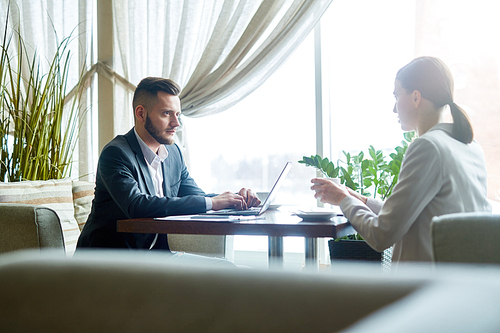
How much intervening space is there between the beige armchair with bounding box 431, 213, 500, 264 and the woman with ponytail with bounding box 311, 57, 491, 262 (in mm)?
607

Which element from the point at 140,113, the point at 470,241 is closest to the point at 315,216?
the point at 470,241

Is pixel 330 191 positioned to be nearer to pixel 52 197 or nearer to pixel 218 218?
pixel 218 218

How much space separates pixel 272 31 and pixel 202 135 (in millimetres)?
1006

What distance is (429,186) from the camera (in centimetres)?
120

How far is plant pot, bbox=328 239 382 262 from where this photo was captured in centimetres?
222

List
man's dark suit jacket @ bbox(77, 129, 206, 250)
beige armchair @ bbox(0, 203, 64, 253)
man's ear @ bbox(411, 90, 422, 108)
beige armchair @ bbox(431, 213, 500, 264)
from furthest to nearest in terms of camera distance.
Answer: man's dark suit jacket @ bbox(77, 129, 206, 250) → beige armchair @ bbox(0, 203, 64, 253) → man's ear @ bbox(411, 90, 422, 108) → beige armchair @ bbox(431, 213, 500, 264)

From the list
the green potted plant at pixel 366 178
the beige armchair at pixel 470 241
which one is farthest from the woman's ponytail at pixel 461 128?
the beige armchair at pixel 470 241

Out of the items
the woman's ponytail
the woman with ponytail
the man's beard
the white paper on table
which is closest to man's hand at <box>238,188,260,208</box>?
the white paper on table

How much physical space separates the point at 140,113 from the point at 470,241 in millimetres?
1810

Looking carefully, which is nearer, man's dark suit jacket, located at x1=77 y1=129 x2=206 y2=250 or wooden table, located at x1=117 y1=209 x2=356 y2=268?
wooden table, located at x1=117 y1=209 x2=356 y2=268

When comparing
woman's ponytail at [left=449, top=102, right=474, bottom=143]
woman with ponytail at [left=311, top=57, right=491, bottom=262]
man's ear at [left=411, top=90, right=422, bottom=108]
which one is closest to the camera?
woman with ponytail at [left=311, top=57, right=491, bottom=262]

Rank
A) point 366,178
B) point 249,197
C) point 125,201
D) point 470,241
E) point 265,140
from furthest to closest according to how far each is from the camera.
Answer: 1. point 265,140
2. point 366,178
3. point 249,197
4. point 125,201
5. point 470,241

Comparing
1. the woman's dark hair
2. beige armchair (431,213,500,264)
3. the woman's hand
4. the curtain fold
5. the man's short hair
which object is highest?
the curtain fold

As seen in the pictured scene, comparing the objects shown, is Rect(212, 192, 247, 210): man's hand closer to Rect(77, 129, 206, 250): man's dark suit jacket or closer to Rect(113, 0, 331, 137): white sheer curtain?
Rect(77, 129, 206, 250): man's dark suit jacket
